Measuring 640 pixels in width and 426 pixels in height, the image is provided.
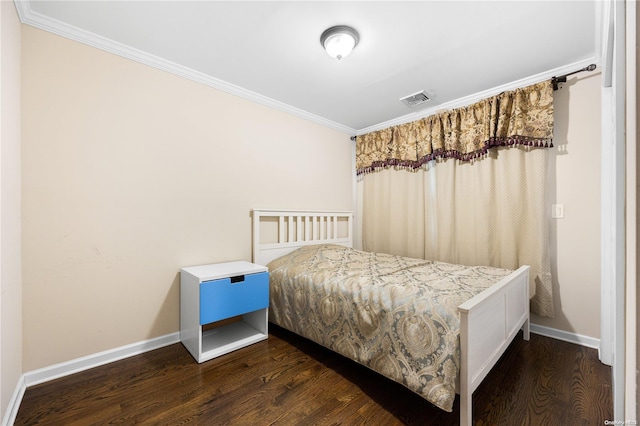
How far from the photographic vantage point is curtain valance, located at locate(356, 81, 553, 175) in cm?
229

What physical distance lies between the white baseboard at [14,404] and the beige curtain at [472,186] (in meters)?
3.20

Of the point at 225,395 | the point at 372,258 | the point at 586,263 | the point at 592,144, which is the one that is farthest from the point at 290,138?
the point at 586,263

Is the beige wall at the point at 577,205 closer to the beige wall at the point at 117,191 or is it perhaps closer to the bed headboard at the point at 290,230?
the bed headboard at the point at 290,230

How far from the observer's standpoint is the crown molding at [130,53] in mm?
1665

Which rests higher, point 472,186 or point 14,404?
point 472,186

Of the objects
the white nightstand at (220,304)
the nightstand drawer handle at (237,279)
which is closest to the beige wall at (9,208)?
the white nightstand at (220,304)

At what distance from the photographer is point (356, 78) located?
7.99ft

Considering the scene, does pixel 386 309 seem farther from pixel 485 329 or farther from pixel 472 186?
pixel 472 186

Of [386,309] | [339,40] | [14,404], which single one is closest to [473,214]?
[386,309]

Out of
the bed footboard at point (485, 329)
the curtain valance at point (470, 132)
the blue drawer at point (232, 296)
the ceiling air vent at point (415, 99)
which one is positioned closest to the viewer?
the bed footboard at point (485, 329)

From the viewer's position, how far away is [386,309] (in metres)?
1.58

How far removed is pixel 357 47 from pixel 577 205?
221cm

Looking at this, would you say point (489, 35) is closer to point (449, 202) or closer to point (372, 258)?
point (449, 202)

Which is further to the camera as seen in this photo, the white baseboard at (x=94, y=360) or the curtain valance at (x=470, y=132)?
the curtain valance at (x=470, y=132)
